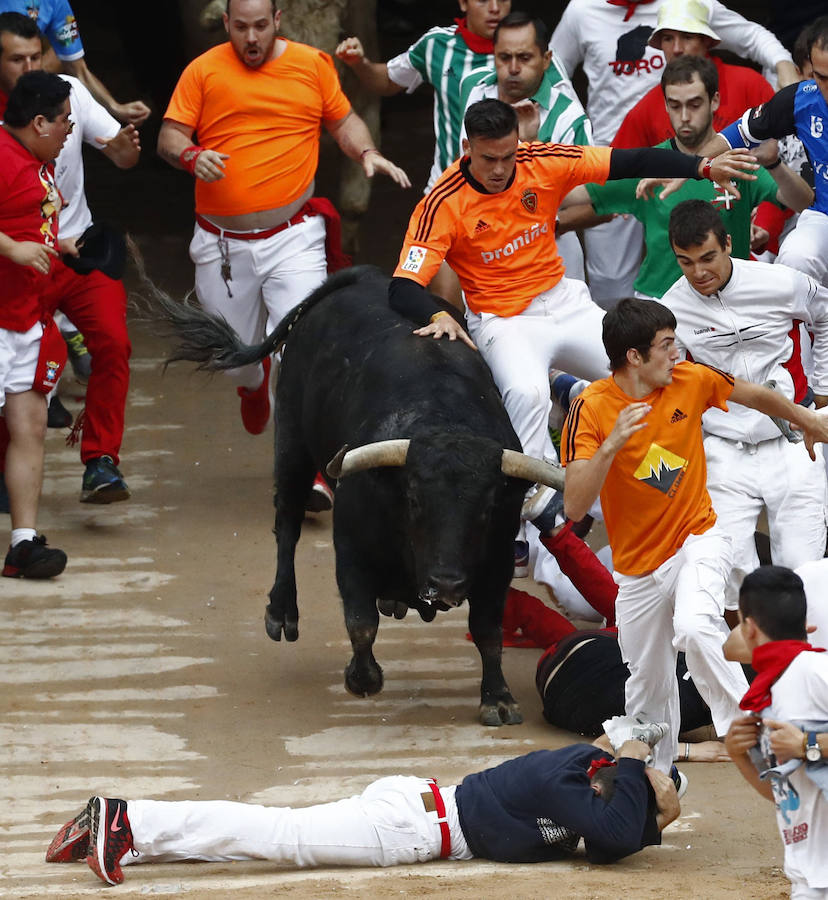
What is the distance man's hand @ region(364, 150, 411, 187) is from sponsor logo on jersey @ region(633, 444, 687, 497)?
9.56 ft

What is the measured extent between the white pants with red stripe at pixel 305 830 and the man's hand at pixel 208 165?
3.74 metres

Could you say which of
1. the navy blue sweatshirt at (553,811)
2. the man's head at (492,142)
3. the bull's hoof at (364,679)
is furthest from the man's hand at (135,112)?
the navy blue sweatshirt at (553,811)

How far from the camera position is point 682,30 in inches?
313

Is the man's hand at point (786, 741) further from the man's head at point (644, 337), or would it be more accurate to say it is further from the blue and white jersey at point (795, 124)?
the blue and white jersey at point (795, 124)

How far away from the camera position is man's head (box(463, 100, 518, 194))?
6.58 m

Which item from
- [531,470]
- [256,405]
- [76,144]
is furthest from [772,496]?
[76,144]

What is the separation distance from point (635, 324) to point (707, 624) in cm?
93

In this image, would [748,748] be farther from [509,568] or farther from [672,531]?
[509,568]

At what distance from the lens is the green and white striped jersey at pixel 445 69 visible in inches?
329

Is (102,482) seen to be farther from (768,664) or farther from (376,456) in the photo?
(768,664)

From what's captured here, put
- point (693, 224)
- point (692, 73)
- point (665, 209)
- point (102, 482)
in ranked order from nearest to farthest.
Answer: point (693, 224)
point (692, 73)
point (665, 209)
point (102, 482)

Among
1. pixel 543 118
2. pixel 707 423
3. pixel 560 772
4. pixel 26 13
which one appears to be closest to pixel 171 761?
pixel 560 772

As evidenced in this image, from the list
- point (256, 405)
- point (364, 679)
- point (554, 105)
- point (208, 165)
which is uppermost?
point (554, 105)

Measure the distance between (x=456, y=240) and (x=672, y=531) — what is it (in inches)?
82.4
